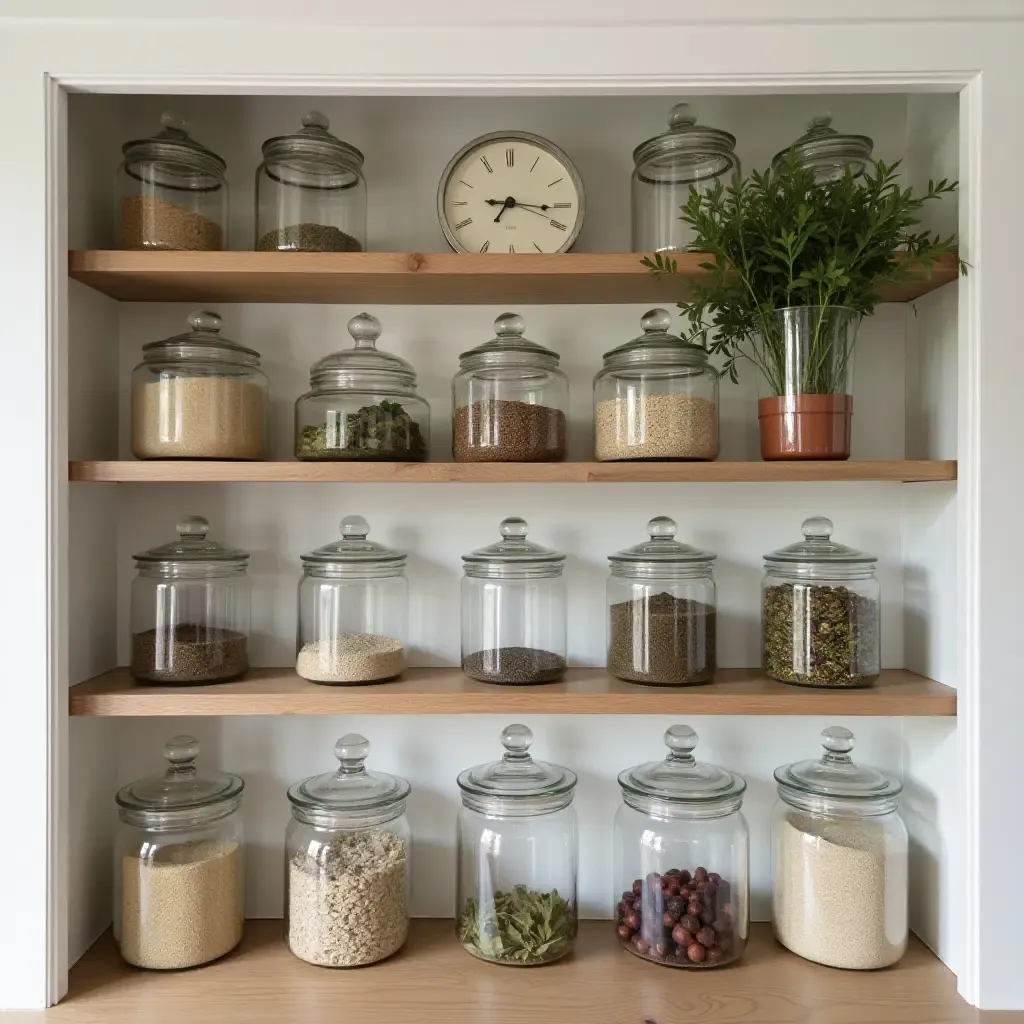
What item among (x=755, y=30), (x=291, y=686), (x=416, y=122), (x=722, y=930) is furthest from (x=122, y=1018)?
(x=755, y=30)

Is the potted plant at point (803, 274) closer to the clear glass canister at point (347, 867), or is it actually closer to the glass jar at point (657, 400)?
the glass jar at point (657, 400)

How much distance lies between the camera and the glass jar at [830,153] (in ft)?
4.46

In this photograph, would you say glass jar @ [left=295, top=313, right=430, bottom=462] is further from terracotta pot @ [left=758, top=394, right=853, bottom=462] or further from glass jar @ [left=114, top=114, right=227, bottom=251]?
terracotta pot @ [left=758, top=394, right=853, bottom=462]

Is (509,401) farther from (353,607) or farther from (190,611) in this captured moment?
(190,611)

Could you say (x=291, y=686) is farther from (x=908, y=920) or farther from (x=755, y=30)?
(x=755, y=30)

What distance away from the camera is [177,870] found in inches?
50.9

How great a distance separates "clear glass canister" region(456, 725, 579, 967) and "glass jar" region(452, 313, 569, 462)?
45 cm

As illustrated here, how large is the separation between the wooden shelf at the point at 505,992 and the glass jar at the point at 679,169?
3.74ft

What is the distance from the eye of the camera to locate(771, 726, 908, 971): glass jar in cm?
129

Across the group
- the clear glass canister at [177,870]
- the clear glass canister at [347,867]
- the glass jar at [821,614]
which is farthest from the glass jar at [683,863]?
the clear glass canister at [177,870]

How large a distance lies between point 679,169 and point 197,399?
853 millimetres

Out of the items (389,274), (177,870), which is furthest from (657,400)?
(177,870)

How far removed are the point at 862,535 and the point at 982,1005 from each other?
28.6 inches

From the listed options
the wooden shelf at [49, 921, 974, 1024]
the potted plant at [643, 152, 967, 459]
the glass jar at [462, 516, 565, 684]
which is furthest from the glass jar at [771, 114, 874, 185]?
the wooden shelf at [49, 921, 974, 1024]
